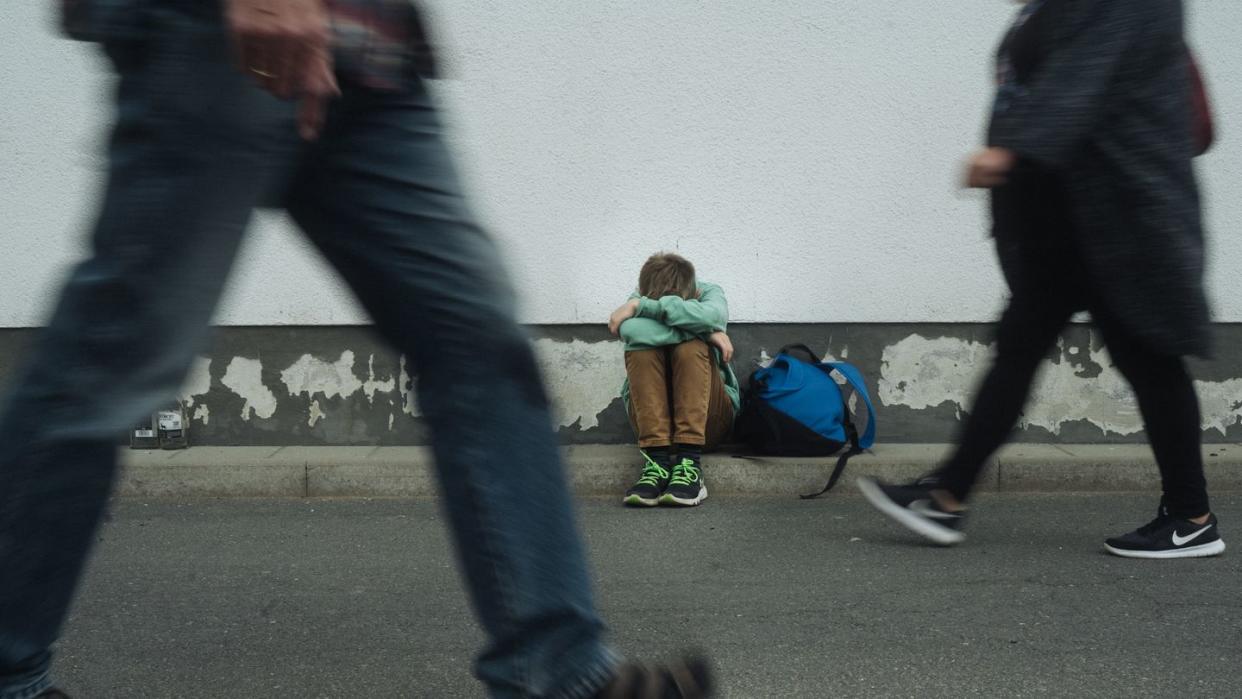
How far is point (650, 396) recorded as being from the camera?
16.2ft

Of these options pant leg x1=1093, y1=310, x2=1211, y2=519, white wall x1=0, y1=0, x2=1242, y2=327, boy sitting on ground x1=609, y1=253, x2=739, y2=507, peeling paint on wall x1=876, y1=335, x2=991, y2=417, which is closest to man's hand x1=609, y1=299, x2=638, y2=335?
boy sitting on ground x1=609, y1=253, x2=739, y2=507

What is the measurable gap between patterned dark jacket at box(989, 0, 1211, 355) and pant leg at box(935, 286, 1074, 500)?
0.15 metres

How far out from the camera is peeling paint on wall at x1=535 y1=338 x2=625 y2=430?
18.7 feet

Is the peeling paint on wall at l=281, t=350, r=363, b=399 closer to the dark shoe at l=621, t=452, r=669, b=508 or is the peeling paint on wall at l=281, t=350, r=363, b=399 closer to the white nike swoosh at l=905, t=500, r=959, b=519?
the dark shoe at l=621, t=452, r=669, b=508

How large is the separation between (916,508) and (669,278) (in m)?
2.00

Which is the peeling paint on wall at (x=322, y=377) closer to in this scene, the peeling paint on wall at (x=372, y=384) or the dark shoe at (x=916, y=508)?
the peeling paint on wall at (x=372, y=384)

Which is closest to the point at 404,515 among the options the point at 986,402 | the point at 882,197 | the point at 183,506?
the point at 183,506

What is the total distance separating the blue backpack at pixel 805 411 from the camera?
5.04 m

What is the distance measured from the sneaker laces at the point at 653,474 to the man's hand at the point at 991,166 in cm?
215

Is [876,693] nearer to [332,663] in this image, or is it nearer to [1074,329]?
[332,663]

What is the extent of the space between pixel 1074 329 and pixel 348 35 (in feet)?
15.9

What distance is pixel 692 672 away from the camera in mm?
1556

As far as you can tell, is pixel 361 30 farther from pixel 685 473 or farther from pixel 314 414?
pixel 314 414

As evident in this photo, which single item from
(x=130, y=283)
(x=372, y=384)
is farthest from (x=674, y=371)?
(x=130, y=283)
